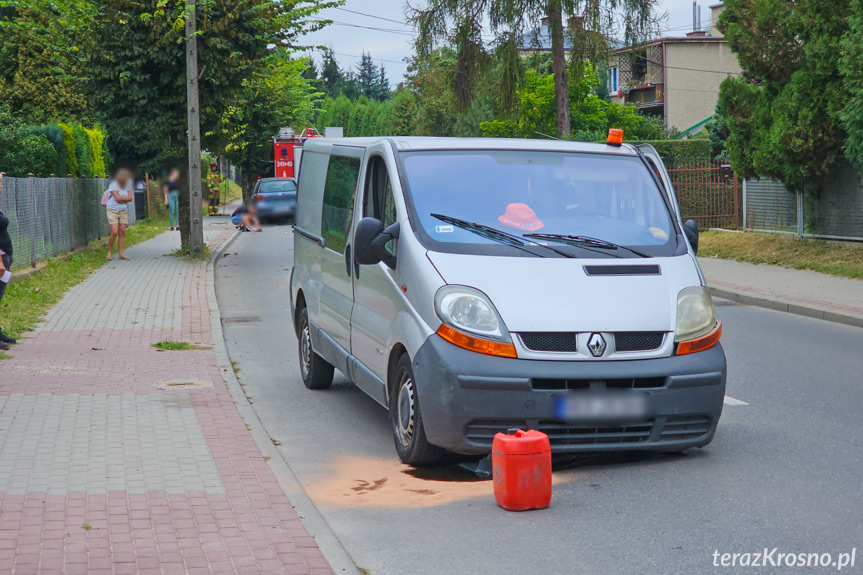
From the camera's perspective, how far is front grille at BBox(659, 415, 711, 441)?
6.14m

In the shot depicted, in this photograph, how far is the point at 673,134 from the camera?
58.2 m

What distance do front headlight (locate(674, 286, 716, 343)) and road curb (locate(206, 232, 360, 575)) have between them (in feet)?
7.60

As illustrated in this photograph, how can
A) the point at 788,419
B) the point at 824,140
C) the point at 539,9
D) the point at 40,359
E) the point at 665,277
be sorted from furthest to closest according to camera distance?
the point at 539,9
the point at 824,140
the point at 40,359
the point at 788,419
the point at 665,277

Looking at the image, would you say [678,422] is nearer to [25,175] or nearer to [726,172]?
[25,175]

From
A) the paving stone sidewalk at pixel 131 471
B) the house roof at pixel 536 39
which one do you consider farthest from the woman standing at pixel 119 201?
the house roof at pixel 536 39

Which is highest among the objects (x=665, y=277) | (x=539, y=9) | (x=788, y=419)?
(x=539, y=9)

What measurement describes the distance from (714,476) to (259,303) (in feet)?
35.6

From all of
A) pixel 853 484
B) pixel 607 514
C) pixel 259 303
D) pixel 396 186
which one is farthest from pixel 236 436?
pixel 259 303

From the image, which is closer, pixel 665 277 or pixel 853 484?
pixel 853 484

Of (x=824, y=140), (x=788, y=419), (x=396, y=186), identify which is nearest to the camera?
(x=396, y=186)

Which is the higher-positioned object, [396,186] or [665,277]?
[396,186]

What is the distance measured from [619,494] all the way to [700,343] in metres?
1.09

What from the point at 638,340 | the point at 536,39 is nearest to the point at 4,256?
the point at 638,340

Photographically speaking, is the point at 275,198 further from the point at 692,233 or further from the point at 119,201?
the point at 692,233
